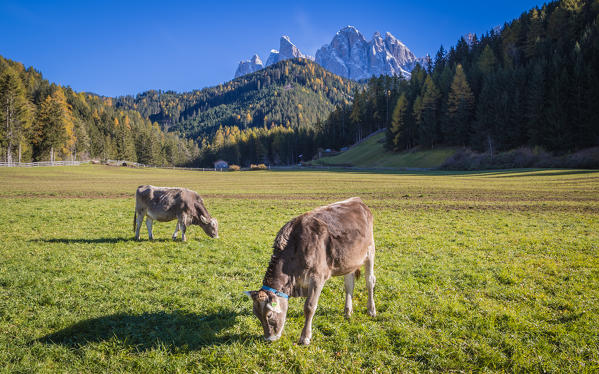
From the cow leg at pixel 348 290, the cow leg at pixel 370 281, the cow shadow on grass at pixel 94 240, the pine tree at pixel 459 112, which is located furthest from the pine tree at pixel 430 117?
the cow leg at pixel 348 290

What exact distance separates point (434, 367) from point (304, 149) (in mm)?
135109

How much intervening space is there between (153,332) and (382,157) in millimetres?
88638

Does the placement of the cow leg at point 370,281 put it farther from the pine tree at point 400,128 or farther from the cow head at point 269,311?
the pine tree at point 400,128

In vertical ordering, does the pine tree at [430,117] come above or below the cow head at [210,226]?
above

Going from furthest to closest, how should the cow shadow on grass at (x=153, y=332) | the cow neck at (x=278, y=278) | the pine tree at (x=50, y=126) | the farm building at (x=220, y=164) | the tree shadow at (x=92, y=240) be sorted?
1. the farm building at (x=220, y=164)
2. the pine tree at (x=50, y=126)
3. the tree shadow at (x=92, y=240)
4. the cow shadow on grass at (x=153, y=332)
5. the cow neck at (x=278, y=278)

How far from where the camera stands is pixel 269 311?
4906mm

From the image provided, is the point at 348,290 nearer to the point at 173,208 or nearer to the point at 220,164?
the point at 173,208

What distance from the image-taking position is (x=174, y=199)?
12.3 metres

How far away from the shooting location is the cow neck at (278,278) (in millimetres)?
5168

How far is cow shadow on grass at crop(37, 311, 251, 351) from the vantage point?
538 centimetres

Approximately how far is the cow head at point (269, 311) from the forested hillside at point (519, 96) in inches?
2967

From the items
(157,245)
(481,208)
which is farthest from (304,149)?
(157,245)

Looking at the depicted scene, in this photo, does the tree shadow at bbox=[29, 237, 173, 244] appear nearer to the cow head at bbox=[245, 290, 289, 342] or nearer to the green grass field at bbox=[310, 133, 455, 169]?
the cow head at bbox=[245, 290, 289, 342]

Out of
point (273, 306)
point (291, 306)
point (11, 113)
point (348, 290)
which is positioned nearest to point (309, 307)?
point (273, 306)
